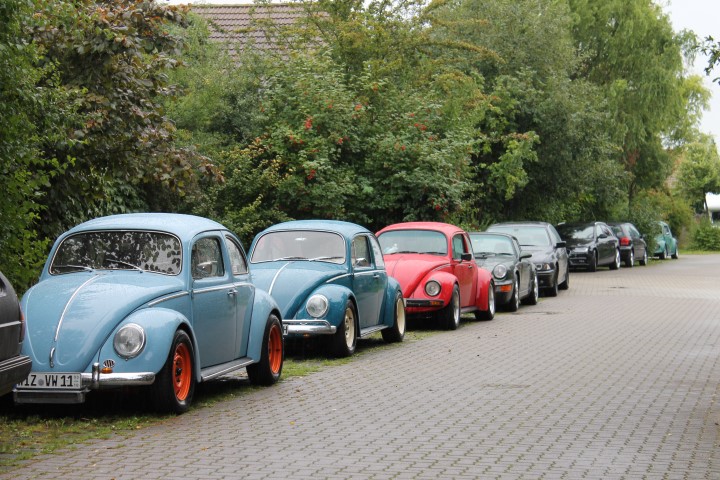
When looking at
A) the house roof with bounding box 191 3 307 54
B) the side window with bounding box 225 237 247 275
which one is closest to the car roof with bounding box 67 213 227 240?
the side window with bounding box 225 237 247 275

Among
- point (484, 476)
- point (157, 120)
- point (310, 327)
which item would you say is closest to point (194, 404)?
point (310, 327)

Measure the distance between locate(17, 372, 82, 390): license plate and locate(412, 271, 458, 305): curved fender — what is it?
30.3ft

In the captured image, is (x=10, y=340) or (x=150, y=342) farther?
(x=150, y=342)

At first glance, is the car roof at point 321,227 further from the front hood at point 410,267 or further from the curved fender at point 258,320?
the curved fender at point 258,320

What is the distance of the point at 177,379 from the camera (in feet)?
31.9

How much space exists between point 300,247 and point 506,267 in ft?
26.1

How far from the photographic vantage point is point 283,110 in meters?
23.9

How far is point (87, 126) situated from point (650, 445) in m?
8.81

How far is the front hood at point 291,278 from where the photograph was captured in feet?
→ 43.7

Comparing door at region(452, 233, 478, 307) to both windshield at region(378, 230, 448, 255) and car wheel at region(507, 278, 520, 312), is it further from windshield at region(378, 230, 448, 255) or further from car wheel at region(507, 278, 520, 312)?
car wheel at region(507, 278, 520, 312)

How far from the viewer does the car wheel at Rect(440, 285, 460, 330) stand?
17.8 m

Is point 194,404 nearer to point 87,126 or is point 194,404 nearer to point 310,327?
point 310,327

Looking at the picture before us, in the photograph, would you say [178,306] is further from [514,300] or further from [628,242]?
[628,242]

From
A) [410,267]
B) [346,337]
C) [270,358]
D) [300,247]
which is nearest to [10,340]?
[270,358]
